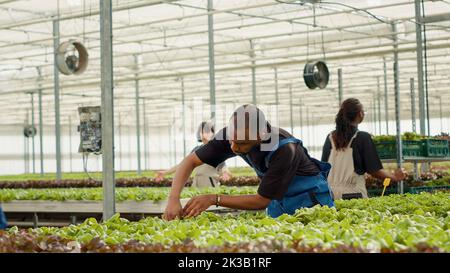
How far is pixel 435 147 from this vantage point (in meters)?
8.53

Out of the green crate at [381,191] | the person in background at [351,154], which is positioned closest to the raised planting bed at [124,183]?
the green crate at [381,191]

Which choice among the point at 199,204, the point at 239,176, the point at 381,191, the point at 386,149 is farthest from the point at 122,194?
the point at 239,176

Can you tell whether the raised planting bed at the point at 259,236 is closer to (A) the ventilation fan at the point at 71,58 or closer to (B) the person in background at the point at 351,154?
(B) the person in background at the point at 351,154

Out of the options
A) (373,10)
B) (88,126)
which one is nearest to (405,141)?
(88,126)

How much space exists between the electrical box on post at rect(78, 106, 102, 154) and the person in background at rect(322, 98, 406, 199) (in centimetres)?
316

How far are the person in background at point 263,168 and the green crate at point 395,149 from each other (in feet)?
12.2

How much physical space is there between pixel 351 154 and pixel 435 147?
3.18 m

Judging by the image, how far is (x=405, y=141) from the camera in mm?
8078

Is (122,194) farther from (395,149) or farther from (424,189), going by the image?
(424,189)

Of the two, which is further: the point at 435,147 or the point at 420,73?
the point at 420,73

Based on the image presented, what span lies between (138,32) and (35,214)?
30.3 feet

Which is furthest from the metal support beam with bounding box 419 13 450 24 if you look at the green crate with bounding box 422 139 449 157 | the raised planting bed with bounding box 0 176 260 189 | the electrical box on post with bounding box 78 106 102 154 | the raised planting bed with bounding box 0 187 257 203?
the electrical box on post with bounding box 78 106 102 154

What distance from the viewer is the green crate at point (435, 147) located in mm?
8359
